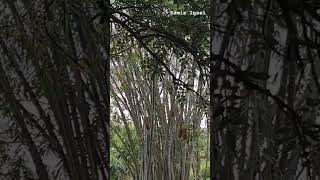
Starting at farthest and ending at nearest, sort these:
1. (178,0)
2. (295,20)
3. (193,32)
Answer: (178,0) < (193,32) < (295,20)

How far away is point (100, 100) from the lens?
0.76 metres

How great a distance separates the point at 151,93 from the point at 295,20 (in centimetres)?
137

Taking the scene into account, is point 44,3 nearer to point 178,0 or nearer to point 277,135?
point 277,135

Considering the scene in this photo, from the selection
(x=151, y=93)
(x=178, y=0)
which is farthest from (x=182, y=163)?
(x=178, y=0)

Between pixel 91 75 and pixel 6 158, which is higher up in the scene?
pixel 91 75

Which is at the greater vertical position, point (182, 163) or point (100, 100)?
point (100, 100)

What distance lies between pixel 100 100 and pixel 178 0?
2.34ft

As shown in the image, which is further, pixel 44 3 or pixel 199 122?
pixel 199 122

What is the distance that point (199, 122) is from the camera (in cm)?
209

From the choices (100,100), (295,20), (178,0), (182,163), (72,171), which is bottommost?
(182,163)

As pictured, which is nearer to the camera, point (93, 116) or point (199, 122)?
point (93, 116)

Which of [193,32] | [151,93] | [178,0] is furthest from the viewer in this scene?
[151,93]

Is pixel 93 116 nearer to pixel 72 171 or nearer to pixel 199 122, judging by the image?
pixel 72 171

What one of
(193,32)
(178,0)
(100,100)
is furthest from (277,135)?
(178,0)
